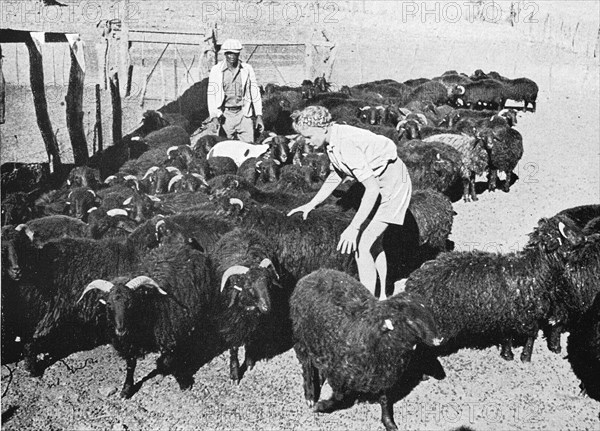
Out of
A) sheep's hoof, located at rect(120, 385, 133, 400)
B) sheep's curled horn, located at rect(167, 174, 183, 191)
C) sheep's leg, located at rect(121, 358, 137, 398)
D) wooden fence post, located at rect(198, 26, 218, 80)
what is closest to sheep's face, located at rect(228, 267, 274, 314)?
sheep's leg, located at rect(121, 358, 137, 398)

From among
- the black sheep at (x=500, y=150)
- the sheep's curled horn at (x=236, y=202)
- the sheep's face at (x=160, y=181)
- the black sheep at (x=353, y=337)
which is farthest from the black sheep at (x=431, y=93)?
the black sheep at (x=353, y=337)

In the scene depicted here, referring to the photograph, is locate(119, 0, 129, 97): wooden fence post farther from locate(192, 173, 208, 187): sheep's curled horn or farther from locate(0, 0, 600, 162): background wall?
locate(192, 173, 208, 187): sheep's curled horn

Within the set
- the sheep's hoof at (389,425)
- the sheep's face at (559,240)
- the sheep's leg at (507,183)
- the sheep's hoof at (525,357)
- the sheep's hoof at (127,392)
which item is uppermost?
the sheep's face at (559,240)

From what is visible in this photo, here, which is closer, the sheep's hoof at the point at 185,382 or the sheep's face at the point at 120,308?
the sheep's face at the point at 120,308

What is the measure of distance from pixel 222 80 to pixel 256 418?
621 centimetres

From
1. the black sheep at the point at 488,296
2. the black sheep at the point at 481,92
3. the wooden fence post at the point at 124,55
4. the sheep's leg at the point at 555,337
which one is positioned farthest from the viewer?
the black sheep at the point at 481,92

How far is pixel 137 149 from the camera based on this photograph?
34.3 ft

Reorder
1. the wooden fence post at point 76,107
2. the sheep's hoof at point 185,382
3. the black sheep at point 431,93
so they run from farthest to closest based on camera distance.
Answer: the black sheep at point 431,93
the wooden fence post at point 76,107
the sheep's hoof at point 185,382

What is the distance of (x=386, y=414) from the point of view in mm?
4402

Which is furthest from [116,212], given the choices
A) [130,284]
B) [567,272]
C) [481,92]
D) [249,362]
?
[481,92]

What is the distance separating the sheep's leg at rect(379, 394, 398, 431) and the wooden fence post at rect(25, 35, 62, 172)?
21.3 feet

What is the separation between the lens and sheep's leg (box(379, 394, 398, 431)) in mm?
4375

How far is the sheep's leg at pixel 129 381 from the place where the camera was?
4.79 meters

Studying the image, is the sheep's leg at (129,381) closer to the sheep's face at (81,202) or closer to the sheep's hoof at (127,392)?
the sheep's hoof at (127,392)
